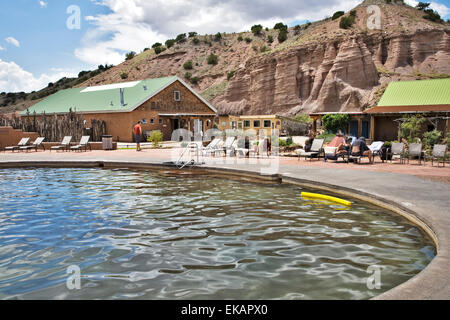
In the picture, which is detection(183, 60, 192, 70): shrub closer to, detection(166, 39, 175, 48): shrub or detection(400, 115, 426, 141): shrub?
detection(166, 39, 175, 48): shrub

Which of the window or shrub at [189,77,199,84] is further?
shrub at [189,77,199,84]

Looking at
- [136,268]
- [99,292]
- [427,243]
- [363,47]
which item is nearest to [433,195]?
[427,243]

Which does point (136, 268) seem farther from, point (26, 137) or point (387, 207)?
point (26, 137)

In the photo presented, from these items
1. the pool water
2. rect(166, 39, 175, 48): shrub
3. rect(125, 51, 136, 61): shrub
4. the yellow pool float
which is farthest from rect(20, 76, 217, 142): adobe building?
rect(125, 51, 136, 61): shrub

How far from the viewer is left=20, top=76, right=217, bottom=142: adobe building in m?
33.0

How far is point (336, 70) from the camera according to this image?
52.4 metres

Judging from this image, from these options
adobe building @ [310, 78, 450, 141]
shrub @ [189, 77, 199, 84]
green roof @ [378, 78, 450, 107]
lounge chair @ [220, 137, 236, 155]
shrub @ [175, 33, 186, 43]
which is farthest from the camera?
shrub @ [175, 33, 186, 43]

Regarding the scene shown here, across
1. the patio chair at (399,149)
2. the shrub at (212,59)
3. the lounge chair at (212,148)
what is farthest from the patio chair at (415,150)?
the shrub at (212,59)

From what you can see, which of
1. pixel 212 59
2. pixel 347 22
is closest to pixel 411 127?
pixel 347 22

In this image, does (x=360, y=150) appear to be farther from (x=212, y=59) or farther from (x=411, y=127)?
(x=212, y=59)

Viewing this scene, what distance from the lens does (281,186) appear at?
11031 millimetres

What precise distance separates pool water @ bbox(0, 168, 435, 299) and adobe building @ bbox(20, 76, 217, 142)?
2355cm

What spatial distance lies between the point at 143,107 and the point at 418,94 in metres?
22.3

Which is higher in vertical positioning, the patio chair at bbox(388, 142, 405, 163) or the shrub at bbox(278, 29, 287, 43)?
the shrub at bbox(278, 29, 287, 43)
